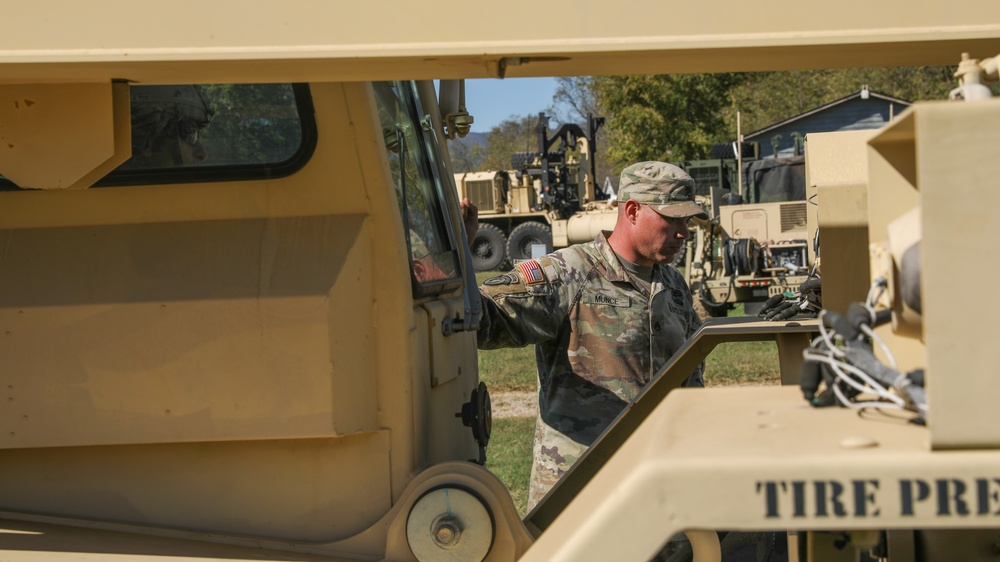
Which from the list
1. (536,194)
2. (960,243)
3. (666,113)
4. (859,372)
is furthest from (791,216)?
(960,243)

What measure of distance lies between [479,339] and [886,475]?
242 centimetres

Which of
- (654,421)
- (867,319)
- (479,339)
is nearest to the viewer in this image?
(867,319)

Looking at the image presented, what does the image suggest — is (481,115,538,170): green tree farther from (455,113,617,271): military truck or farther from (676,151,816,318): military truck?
(676,151,816,318): military truck

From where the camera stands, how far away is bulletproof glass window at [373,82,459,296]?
2.79 metres

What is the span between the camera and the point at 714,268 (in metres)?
16.5

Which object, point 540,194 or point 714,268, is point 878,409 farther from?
point 540,194

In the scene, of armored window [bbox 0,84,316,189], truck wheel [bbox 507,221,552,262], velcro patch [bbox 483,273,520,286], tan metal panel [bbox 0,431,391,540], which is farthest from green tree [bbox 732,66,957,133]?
tan metal panel [bbox 0,431,391,540]

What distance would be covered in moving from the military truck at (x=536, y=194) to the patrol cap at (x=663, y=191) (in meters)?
22.3

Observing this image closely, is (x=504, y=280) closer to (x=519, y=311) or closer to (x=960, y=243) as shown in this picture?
(x=519, y=311)

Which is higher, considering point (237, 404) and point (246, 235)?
point (246, 235)

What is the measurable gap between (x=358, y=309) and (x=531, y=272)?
1.64 m

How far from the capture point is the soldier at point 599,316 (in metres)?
3.99

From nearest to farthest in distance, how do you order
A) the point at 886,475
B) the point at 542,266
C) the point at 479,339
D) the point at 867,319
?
the point at 886,475, the point at 867,319, the point at 479,339, the point at 542,266

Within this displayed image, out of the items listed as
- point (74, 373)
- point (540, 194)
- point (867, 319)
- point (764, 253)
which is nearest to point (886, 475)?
point (867, 319)
